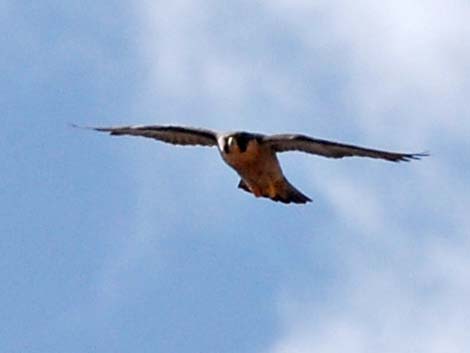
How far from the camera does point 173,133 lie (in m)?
50.7

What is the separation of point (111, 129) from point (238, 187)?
246 centimetres

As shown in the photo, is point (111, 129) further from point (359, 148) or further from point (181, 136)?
point (359, 148)

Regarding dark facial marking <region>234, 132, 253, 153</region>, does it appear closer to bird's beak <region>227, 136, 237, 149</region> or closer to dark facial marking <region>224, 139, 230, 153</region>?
bird's beak <region>227, 136, 237, 149</region>

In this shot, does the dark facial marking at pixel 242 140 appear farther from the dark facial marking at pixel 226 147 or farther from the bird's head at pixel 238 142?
the dark facial marking at pixel 226 147

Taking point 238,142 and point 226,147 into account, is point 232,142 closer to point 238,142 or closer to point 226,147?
point 238,142

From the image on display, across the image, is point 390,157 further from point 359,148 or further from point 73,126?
point 73,126

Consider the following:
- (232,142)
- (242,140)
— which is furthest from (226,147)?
(242,140)

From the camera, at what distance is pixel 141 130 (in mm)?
50812

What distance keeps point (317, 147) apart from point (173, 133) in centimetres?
295

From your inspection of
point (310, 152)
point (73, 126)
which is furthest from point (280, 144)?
point (73, 126)

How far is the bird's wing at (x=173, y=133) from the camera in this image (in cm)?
5038

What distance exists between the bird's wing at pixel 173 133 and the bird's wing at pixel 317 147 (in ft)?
5.01

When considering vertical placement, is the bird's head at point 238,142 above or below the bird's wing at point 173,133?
below

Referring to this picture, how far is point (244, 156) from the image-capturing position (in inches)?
1924
